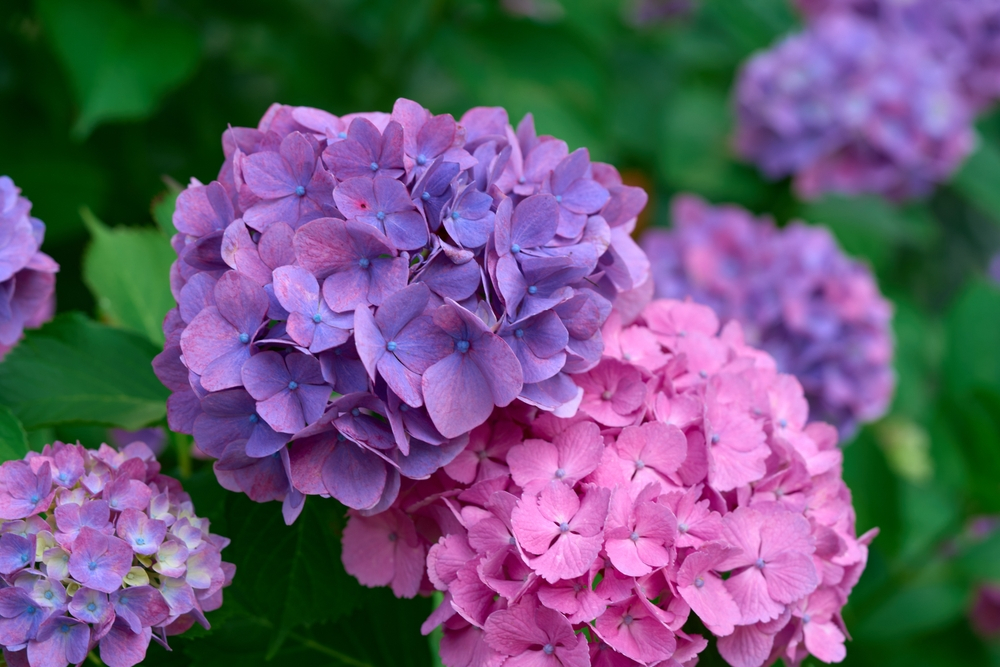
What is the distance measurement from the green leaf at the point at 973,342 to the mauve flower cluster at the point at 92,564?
105 centimetres

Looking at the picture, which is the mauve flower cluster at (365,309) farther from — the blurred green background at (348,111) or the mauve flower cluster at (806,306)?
the mauve flower cluster at (806,306)

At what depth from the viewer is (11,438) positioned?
0.61 m

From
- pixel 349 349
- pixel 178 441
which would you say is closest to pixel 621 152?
pixel 178 441

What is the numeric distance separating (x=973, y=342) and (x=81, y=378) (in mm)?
1132

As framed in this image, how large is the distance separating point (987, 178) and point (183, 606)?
186 centimetres

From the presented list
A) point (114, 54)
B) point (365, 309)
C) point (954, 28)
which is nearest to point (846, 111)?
point (954, 28)

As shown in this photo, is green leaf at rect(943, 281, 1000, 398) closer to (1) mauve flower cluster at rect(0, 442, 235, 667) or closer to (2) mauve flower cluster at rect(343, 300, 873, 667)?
(2) mauve flower cluster at rect(343, 300, 873, 667)

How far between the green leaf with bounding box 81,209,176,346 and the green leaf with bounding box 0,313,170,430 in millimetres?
90

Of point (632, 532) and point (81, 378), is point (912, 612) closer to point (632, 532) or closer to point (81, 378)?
point (632, 532)

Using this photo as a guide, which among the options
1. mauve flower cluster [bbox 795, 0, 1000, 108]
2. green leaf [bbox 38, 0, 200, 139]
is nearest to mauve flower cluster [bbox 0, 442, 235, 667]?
green leaf [bbox 38, 0, 200, 139]

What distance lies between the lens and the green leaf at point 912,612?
125 cm

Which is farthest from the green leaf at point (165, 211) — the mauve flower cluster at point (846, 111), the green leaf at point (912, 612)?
the mauve flower cluster at point (846, 111)

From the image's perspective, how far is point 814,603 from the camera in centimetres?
63

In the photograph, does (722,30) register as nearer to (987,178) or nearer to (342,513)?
(987,178)
